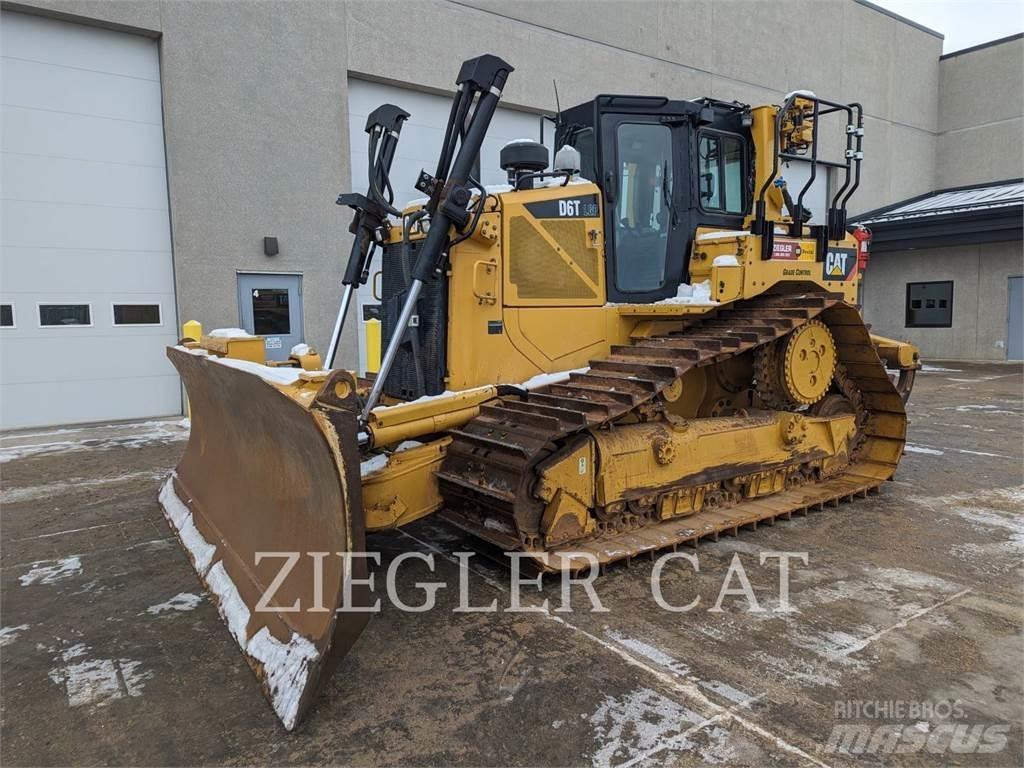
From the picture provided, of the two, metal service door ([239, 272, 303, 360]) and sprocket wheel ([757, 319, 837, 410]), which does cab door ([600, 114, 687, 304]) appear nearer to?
sprocket wheel ([757, 319, 837, 410])

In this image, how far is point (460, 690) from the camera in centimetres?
305

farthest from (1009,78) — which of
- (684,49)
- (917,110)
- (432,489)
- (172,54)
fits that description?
(432,489)

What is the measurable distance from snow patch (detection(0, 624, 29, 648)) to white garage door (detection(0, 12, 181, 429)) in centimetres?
766

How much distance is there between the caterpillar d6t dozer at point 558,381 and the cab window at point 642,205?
19 mm

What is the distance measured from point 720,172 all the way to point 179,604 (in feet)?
16.4

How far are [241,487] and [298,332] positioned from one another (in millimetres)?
8158

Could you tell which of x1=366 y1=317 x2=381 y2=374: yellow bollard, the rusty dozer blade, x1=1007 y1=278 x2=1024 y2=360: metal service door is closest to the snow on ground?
x1=366 y1=317 x2=381 y2=374: yellow bollard

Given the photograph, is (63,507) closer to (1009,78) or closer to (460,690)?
(460,690)

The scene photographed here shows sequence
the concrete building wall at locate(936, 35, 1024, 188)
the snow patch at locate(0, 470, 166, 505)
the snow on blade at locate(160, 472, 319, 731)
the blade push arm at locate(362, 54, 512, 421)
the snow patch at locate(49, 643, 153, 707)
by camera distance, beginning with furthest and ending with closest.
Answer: the concrete building wall at locate(936, 35, 1024, 188)
the snow patch at locate(0, 470, 166, 505)
the blade push arm at locate(362, 54, 512, 421)
the snow patch at locate(49, 643, 153, 707)
the snow on blade at locate(160, 472, 319, 731)

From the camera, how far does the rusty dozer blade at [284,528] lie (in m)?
2.81

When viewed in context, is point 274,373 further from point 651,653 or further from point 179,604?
point 651,653

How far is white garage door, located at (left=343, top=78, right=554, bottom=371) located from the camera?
12.4 m

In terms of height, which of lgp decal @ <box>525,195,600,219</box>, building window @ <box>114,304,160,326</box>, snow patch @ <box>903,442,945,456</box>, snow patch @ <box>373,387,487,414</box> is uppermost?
lgp decal @ <box>525,195,600,219</box>

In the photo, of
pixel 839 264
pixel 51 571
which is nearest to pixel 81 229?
pixel 51 571
